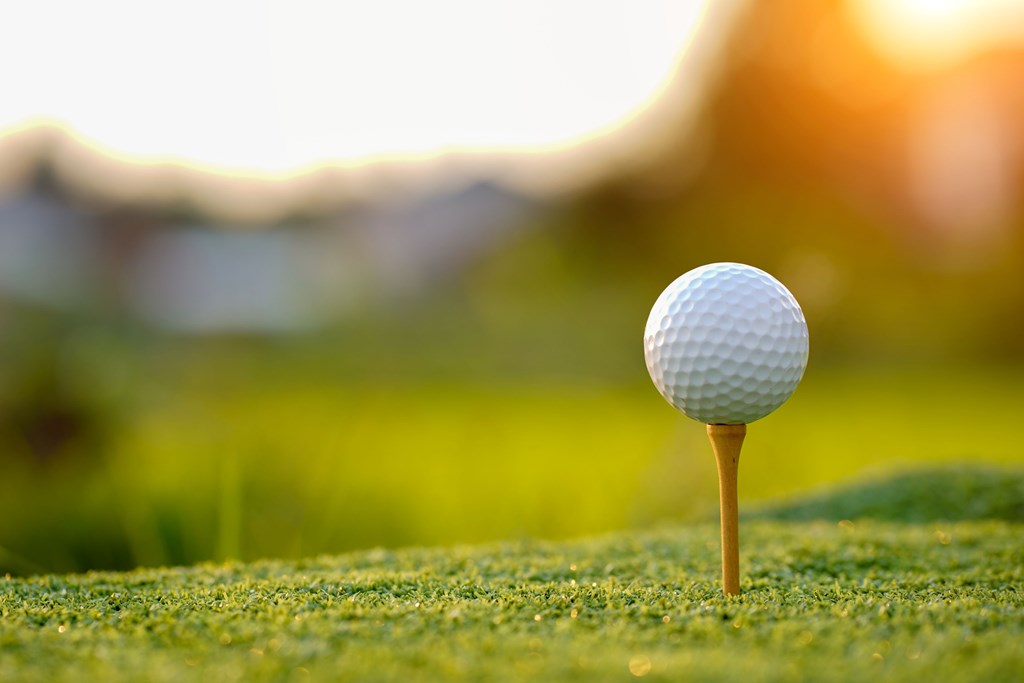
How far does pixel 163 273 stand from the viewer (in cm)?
1252

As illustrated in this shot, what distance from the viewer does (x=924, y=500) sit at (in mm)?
3863

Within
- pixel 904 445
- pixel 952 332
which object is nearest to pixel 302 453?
pixel 904 445

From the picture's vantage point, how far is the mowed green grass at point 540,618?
1.57 meters

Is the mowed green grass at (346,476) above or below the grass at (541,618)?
above

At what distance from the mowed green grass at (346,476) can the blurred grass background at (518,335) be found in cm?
2

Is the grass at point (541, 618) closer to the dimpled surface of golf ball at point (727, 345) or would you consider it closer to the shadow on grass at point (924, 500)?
the dimpled surface of golf ball at point (727, 345)

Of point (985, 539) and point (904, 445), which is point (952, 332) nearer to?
point (904, 445)

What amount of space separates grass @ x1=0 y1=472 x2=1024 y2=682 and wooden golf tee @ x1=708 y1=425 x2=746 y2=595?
7cm

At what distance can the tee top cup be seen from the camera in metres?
2.16

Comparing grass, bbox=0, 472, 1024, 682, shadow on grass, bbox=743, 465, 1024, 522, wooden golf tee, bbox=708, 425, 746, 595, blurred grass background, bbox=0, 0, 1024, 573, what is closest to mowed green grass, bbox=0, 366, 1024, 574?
blurred grass background, bbox=0, 0, 1024, 573

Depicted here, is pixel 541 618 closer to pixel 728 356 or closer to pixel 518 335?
pixel 728 356

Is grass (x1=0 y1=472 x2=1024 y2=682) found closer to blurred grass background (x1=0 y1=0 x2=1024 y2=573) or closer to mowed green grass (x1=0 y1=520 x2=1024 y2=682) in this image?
mowed green grass (x1=0 y1=520 x2=1024 y2=682)

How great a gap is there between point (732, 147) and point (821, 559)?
45.2ft

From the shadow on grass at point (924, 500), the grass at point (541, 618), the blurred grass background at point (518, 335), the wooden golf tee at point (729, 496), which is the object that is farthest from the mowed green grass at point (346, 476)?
the wooden golf tee at point (729, 496)
